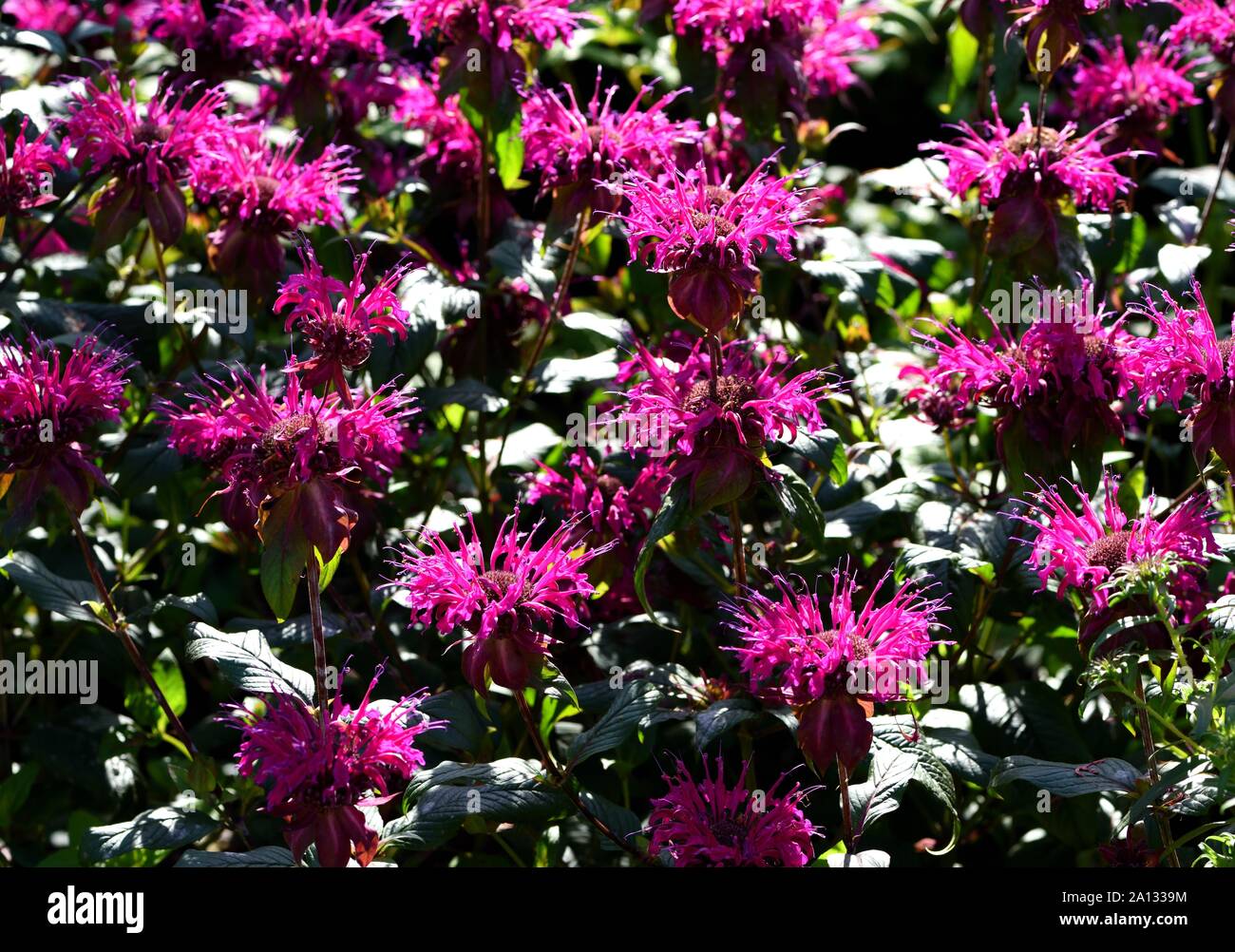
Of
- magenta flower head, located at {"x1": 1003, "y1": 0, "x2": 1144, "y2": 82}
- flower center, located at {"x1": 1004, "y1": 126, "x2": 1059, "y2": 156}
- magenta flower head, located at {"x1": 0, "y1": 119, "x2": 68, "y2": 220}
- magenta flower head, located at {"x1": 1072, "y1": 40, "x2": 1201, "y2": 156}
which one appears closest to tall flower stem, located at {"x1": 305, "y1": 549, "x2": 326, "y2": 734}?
magenta flower head, located at {"x1": 0, "y1": 119, "x2": 68, "y2": 220}

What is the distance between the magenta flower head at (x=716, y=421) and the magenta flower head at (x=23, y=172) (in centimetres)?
123

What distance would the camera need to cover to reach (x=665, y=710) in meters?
2.14

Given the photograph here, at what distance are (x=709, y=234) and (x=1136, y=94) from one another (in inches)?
54.9

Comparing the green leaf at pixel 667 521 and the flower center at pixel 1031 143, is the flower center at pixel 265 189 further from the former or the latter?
the flower center at pixel 1031 143

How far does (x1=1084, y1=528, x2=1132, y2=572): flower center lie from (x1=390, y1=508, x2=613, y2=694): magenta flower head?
74 centimetres

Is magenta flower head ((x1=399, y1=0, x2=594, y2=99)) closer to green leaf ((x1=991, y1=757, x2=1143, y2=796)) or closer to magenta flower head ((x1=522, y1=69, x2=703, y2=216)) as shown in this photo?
magenta flower head ((x1=522, y1=69, x2=703, y2=216))

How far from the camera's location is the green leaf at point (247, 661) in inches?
78.2

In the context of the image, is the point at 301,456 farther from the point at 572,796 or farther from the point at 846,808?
the point at 846,808

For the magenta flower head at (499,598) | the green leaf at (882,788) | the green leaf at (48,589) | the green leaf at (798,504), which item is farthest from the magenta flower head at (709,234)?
the green leaf at (48,589)

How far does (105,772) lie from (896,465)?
A: 5.38ft

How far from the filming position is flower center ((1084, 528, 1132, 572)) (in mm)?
1944

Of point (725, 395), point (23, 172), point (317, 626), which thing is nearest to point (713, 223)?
point (725, 395)
